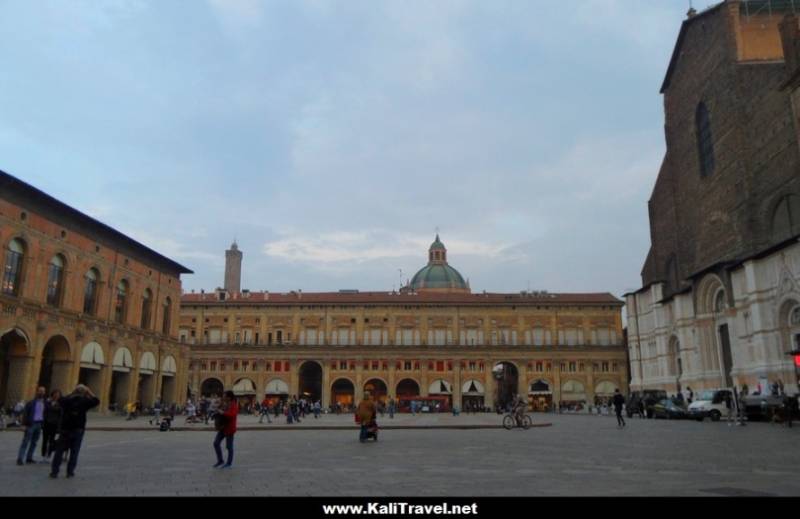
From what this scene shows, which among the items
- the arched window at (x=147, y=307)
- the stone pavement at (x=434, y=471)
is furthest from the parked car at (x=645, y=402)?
the arched window at (x=147, y=307)

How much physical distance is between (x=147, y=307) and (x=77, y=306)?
9573 mm

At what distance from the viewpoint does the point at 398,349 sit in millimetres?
75625

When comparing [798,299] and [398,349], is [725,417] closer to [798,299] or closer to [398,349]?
[798,299]

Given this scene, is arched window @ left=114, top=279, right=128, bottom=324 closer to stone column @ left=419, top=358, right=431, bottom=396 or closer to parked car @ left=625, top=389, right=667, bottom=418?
parked car @ left=625, top=389, right=667, bottom=418

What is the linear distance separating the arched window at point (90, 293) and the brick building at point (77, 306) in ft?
0.23

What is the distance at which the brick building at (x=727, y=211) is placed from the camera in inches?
1384

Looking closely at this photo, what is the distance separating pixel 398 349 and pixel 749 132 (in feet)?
153

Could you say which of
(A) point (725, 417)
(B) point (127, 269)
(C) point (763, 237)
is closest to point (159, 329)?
(B) point (127, 269)

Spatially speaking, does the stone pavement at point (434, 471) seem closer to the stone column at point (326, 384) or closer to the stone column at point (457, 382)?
the stone column at point (457, 382)

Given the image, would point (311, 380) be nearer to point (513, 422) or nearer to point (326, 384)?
point (326, 384)

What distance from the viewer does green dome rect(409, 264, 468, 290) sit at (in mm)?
97625

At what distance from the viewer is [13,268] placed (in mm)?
32906

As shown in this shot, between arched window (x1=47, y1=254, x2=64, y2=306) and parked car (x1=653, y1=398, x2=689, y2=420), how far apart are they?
36.6m

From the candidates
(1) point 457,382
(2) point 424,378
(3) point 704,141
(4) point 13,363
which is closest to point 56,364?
(4) point 13,363
